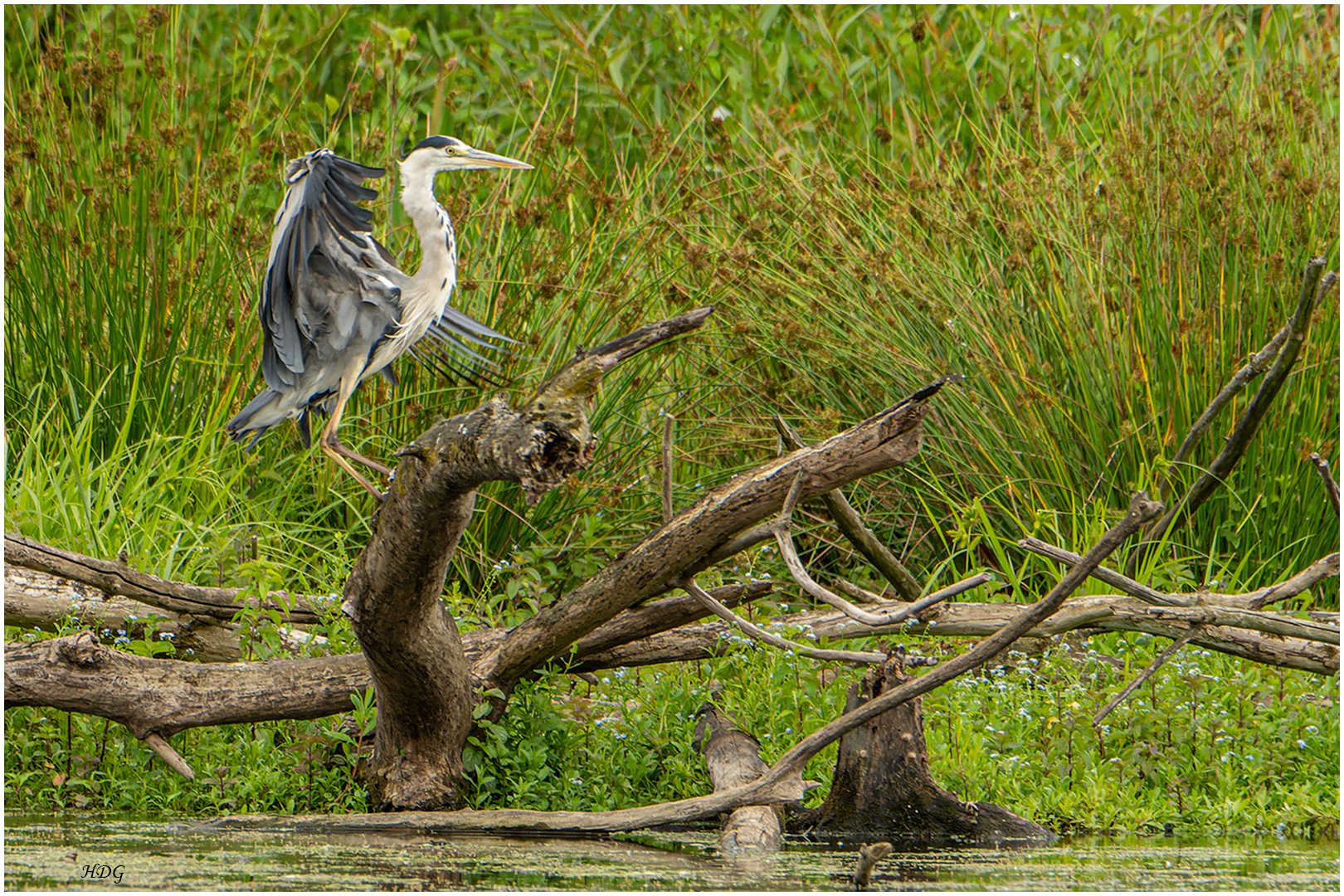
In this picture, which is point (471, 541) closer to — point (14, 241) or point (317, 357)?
point (317, 357)

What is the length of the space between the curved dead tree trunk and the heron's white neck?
38.5 inches

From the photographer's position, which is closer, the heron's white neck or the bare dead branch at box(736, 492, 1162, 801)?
the bare dead branch at box(736, 492, 1162, 801)

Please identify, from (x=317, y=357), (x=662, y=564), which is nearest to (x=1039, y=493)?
(x=662, y=564)

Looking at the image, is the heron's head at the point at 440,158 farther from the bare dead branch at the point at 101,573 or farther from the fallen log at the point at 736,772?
the fallen log at the point at 736,772

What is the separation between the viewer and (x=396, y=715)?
346cm

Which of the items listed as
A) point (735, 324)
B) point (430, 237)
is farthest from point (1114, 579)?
point (735, 324)

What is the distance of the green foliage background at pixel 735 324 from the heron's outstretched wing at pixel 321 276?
0.95 m

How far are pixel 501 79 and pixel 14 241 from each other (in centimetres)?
437

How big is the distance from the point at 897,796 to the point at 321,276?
1997 millimetres

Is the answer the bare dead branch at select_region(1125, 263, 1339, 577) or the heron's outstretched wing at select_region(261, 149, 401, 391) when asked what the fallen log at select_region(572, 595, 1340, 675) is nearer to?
the bare dead branch at select_region(1125, 263, 1339, 577)

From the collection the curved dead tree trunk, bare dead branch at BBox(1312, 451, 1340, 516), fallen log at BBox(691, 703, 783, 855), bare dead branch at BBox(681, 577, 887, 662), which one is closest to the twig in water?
fallen log at BBox(691, 703, 783, 855)

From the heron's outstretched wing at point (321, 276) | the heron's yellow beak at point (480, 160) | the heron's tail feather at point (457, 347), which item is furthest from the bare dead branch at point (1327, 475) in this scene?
the heron's yellow beak at point (480, 160)

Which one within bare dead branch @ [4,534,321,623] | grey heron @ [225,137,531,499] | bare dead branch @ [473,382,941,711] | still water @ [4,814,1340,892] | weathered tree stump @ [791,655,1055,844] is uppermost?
grey heron @ [225,137,531,499]

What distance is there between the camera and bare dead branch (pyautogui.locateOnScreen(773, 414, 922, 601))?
11.4 ft
